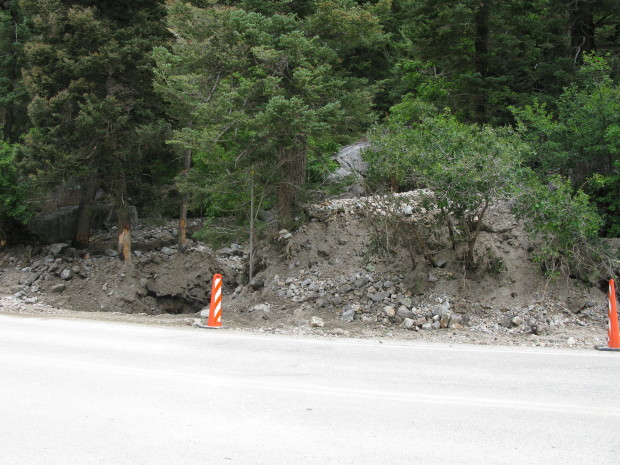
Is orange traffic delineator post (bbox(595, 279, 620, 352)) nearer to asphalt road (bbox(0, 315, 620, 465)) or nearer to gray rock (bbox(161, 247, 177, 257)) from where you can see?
asphalt road (bbox(0, 315, 620, 465))

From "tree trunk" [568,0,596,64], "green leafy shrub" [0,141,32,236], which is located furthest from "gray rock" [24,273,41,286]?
"tree trunk" [568,0,596,64]

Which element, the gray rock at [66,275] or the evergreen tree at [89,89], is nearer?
the evergreen tree at [89,89]

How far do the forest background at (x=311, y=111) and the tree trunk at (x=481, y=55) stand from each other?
7 centimetres

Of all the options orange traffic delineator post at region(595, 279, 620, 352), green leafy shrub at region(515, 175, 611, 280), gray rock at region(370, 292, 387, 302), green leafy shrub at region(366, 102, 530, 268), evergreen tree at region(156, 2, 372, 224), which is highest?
evergreen tree at region(156, 2, 372, 224)

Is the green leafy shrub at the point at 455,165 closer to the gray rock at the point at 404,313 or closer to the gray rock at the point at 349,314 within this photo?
the gray rock at the point at 404,313

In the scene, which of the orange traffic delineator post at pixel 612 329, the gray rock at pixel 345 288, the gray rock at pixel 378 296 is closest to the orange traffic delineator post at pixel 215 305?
the gray rock at pixel 345 288

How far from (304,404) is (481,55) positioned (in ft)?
56.4

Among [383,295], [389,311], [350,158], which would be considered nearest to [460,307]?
[389,311]

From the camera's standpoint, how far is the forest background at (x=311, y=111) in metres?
11.1

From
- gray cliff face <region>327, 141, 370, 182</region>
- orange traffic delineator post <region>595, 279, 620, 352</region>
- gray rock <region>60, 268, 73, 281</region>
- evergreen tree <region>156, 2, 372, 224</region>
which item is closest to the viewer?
orange traffic delineator post <region>595, 279, 620, 352</region>

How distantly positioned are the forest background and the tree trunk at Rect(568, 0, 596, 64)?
0.26ft

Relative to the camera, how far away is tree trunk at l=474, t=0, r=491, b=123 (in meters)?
18.3

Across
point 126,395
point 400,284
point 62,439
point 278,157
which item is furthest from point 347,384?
point 278,157

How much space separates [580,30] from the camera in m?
17.9
